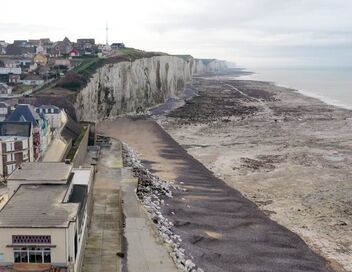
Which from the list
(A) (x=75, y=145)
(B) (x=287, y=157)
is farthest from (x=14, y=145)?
(B) (x=287, y=157)

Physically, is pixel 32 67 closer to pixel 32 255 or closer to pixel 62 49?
pixel 62 49

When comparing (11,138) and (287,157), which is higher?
(11,138)

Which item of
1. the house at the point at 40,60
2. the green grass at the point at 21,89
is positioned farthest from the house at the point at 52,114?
the house at the point at 40,60

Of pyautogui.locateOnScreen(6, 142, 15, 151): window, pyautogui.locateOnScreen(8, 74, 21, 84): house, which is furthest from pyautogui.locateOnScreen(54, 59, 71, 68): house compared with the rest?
pyautogui.locateOnScreen(6, 142, 15, 151): window

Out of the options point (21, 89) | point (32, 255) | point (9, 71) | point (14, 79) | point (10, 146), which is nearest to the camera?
point (32, 255)

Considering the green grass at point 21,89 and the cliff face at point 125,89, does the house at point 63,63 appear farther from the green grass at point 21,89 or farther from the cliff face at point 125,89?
the green grass at point 21,89

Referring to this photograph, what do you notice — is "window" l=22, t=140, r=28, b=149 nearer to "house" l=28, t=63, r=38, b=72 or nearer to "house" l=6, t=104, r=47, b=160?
"house" l=6, t=104, r=47, b=160

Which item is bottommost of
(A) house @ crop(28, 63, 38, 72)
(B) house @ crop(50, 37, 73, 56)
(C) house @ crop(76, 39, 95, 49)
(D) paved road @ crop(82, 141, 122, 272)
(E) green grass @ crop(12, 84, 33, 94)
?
(D) paved road @ crop(82, 141, 122, 272)
